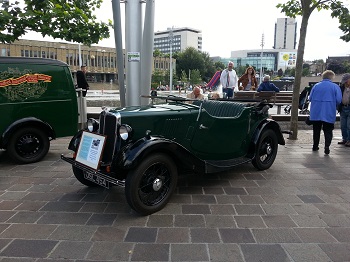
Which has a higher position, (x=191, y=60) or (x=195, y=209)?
(x=191, y=60)

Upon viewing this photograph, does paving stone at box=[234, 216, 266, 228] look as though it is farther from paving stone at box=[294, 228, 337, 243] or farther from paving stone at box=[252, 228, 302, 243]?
paving stone at box=[294, 228, 337, 243]

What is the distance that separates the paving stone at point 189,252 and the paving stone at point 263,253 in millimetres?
380

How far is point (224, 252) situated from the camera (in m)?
2.88

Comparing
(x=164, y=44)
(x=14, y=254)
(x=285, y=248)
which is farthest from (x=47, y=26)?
(x=164, y=44)

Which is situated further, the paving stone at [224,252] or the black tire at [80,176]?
the black tire at [80,176]

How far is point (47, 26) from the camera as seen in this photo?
24.4 feet

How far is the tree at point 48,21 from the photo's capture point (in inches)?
288

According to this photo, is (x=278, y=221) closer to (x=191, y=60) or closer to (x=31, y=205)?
(x=31, y=205)

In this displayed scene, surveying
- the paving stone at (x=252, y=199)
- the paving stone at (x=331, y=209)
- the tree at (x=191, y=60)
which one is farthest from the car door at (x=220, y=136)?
the tree at (x=191, y=60)

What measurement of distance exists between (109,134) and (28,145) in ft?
9.54

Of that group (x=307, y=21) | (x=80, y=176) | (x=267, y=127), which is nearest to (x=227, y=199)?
(x=267, y=127)

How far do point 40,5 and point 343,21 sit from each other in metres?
7.89

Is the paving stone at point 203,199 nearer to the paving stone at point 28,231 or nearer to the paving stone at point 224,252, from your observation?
the paving stone at point 224,252

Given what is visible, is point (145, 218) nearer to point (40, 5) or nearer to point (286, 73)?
point (40, 5)
